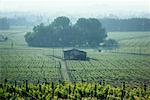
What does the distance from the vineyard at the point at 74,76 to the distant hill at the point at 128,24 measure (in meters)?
16.6

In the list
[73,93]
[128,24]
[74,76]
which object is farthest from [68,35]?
[73,93]

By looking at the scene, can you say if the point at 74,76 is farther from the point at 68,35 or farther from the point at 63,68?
the point at 68,35

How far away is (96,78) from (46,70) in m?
3.83

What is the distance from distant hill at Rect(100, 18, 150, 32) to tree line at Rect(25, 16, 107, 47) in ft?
38.4

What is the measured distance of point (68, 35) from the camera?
40094 mm

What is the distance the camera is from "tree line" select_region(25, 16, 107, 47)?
3812 cm

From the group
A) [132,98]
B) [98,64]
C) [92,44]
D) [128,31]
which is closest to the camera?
[132,98]

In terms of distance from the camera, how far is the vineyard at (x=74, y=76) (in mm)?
11594

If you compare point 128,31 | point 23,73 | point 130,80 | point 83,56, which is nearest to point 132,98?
point 130,80

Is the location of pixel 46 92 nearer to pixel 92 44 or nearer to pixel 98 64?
pixel 98 64

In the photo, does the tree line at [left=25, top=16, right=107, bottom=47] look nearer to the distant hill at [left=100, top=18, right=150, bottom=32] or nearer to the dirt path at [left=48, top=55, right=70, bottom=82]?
the dirt path at [left=48, top=55, right=70, bottom=82]

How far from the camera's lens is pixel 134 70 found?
22406 millimetres

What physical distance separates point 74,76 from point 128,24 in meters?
34.8

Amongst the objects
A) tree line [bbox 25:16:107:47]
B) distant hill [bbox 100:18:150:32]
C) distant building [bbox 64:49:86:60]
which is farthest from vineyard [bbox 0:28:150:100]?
distant hill [bbox 100:18:150:32]
